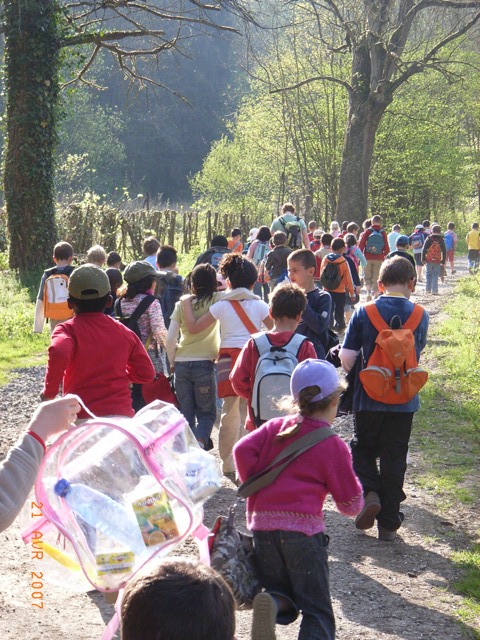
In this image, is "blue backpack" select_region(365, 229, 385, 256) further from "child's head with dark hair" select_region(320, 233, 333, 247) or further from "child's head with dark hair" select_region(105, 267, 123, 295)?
"child's head with dark hair" select_region(105, 267, 123, 295)

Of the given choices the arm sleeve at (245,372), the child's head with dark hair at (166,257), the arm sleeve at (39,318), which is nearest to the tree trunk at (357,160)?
the child's head with dark hair at (166,257)

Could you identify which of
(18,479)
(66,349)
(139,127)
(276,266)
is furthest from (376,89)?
(139,127)

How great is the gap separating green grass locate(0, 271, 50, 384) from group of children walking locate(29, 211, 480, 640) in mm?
4048

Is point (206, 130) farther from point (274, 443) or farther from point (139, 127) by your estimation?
point (274, 443)

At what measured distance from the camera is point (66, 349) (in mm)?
5398

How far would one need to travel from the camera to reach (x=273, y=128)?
4419 centimetres

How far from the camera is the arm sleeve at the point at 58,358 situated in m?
5.39

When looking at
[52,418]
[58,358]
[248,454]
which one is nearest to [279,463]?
[248,454]

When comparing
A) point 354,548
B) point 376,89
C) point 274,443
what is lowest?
point 354,548

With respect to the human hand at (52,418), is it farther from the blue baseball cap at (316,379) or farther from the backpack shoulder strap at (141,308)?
the backpack shoulder strap at (141,308)

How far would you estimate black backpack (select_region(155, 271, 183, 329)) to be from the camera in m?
9.79

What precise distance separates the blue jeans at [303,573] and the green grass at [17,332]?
864cm

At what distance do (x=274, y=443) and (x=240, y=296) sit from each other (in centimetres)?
338

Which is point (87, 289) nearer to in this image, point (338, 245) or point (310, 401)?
point (310, 401)
